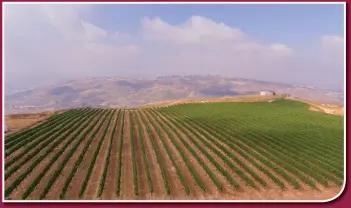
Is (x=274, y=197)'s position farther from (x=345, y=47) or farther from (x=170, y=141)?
(x=170, y=141)

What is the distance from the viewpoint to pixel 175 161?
684 inches

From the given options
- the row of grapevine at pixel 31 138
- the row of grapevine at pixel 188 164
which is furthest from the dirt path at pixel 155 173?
the row of grapevine at pixel 31 138

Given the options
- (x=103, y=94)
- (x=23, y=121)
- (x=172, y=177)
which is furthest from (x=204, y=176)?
(x=103, y=94)

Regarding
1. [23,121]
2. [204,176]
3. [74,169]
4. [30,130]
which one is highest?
[23,121]

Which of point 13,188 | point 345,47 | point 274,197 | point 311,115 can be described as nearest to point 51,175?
point 13,188

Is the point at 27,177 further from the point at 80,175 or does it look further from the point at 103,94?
the point at 103,94

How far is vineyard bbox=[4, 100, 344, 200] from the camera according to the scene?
1300cm

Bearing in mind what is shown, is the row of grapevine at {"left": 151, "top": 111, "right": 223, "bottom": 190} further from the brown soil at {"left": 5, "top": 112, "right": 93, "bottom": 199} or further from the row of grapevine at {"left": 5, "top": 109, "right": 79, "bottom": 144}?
the row of grapevine at {"left": 5, "top": 109, "right": 79, "bottom": 144}

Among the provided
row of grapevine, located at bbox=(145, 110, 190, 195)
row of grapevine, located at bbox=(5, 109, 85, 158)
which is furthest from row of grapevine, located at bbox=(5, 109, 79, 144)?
row of grapevine, located at bbox=(145, 110, 190, 195)

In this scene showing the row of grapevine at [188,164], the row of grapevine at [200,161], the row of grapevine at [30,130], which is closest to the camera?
the row of grapevine at [188,164]

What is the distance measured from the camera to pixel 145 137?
23.5 m

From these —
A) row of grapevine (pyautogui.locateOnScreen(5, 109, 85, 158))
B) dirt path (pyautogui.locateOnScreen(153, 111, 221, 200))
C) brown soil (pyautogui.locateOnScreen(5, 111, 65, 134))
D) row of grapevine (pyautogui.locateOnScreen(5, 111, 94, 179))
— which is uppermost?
brown soil (pyautogui.locateOnScreen(5, 111, 65, 134))

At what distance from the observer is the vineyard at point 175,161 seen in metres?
13.0

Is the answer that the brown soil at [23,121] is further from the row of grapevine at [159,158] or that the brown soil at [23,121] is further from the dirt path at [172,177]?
the dirt path at [172,177]
